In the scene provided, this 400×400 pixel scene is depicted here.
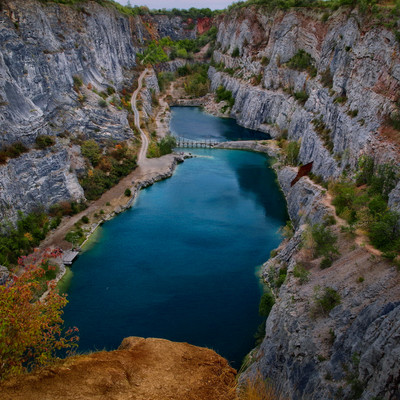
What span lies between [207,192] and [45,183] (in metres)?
18.9

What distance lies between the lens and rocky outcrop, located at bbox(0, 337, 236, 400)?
12883 mm

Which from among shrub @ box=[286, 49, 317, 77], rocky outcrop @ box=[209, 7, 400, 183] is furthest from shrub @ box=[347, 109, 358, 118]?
shrub @ box=[286, 49, 317, 77]

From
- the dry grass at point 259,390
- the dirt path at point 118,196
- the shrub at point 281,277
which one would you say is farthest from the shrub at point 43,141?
the dry grass at point 259,390

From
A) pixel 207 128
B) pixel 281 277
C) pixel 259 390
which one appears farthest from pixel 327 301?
pixel 207 128

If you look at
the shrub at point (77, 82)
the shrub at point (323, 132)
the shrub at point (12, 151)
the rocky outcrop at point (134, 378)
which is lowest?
the rocky outcrop at point (134, 378)

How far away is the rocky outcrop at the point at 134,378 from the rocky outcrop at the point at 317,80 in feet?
61.6

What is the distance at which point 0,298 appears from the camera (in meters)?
14.0

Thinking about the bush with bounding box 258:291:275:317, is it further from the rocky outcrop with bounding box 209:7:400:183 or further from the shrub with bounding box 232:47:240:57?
the shrub with bounding box 232:47:240:57

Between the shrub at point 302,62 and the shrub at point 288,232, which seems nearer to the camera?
the shrub at point 288,232

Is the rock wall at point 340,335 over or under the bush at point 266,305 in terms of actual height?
over

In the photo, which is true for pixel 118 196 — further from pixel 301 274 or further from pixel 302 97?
pixel 302 97

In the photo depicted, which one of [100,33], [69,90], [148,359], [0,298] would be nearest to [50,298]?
[0,298]

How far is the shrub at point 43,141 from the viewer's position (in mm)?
37188

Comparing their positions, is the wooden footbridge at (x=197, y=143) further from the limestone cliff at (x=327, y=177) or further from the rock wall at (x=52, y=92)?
the rock wall at (x=52, y=92)
